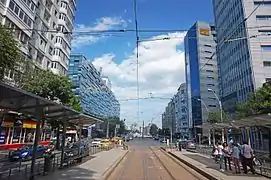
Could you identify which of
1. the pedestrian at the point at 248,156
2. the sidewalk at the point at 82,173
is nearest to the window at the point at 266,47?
the pedestrian at the point at 248,156

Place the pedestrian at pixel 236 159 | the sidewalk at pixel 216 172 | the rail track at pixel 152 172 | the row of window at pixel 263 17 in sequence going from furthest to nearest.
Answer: the row of window at pixel 263 17 < the pedestrian at pixel 236 159 < the rail track at pixel 152 172 < the sidewalk at pixel 216 172

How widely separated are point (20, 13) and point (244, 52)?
150ft

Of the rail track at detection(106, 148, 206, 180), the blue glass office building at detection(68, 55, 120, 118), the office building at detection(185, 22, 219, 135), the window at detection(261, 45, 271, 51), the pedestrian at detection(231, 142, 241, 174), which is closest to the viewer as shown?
the rail track at detection(106, 148, 206, 180)

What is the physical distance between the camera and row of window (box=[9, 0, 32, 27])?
33534mm

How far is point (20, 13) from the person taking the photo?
35.7 metres

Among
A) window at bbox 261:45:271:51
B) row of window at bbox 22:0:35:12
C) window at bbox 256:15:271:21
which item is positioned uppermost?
window at bbox 256:15:271:21

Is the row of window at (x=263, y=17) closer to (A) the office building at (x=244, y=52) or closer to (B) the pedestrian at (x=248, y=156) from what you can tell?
(A) the office building at (x=244, y=52)

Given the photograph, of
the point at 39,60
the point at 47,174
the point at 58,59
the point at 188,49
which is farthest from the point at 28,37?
the point at 188,49

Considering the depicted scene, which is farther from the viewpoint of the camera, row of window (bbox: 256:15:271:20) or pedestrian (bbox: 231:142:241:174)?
row of window (bbox: 256:15:271:20)

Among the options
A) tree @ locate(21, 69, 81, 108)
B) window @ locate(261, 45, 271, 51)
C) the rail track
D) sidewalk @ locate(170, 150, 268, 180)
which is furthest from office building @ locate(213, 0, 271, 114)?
the rail track

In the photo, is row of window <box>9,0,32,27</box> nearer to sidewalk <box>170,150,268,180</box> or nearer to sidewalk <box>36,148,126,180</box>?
sidewalk <box>36,148,126,180</box>

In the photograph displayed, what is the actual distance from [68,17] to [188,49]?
53125mm

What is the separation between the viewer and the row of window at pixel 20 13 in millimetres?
33534

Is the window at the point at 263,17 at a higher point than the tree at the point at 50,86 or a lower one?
higher
